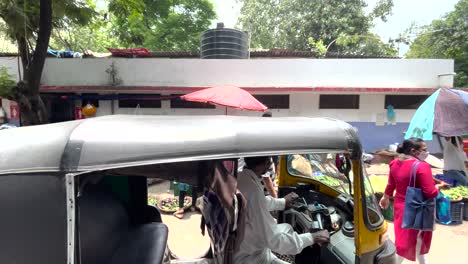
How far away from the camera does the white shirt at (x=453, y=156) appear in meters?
5.98

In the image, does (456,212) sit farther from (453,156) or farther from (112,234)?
(112,234)

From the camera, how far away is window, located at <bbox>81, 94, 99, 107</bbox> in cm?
1229

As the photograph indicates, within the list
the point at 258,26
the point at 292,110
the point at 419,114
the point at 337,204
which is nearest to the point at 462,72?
the point at 258,26

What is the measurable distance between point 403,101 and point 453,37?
13798 millimetres

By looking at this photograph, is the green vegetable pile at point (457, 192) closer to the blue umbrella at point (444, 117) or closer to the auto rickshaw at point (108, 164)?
the blue umbrella at point (444, 117)

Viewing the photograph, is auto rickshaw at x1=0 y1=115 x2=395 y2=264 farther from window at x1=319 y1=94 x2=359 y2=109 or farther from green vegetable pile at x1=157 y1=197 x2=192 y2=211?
window at x1=319 y1=94 x2=359 y2=109

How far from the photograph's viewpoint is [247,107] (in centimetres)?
636

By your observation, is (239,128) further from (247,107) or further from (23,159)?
(247,107)

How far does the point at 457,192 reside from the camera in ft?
18.9

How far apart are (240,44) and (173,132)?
11.5 meters

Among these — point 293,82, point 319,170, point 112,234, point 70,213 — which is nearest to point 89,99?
point 293,82

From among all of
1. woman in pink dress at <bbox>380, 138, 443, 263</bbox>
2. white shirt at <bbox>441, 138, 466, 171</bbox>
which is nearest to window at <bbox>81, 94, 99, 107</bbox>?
white shirt at <bbox>441, 138, 466, 171</bbox>

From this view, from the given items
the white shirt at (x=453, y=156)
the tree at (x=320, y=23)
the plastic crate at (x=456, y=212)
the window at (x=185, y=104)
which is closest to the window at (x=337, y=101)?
the window at (x=185, y=104)

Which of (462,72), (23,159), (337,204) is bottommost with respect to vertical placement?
(337,204)
